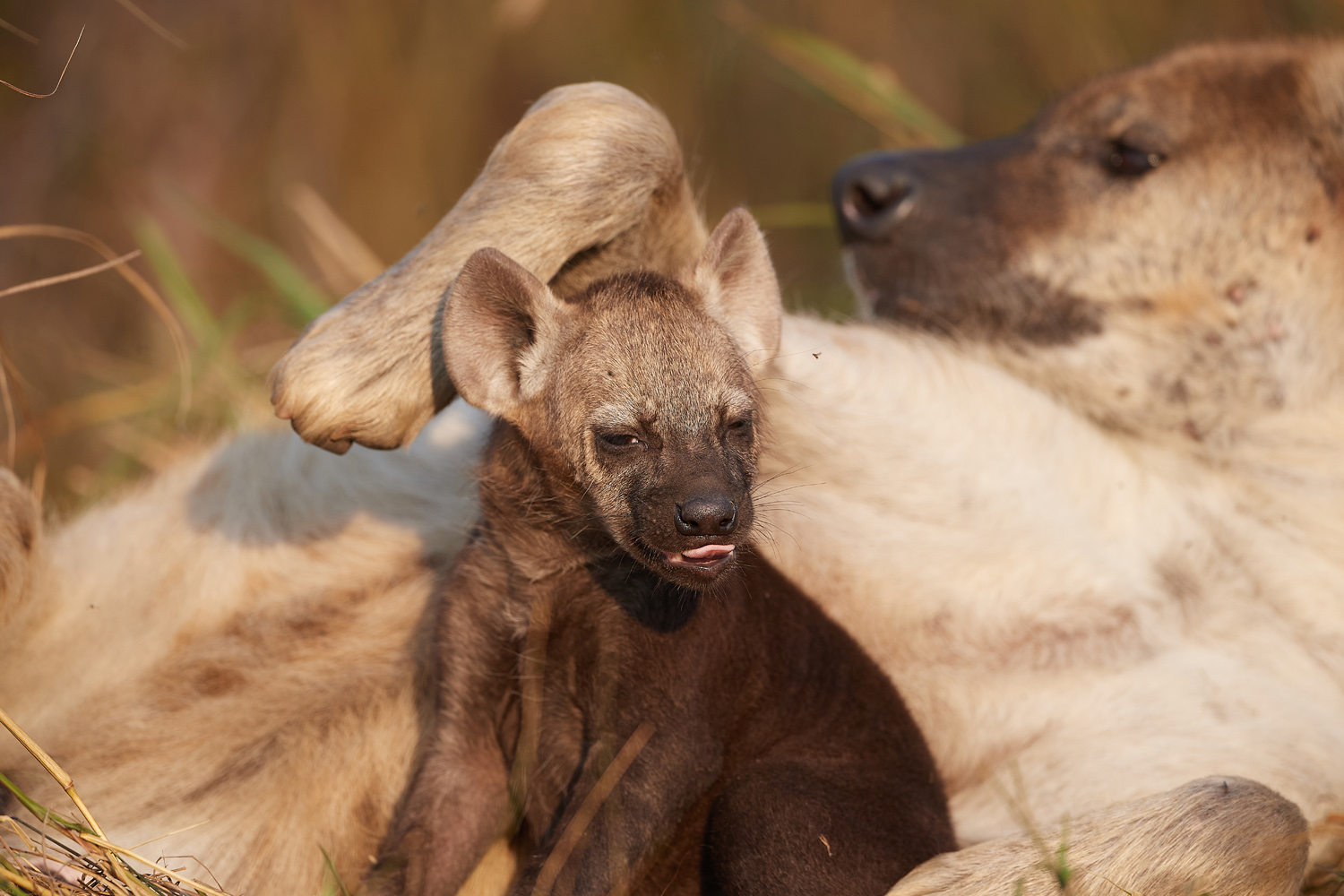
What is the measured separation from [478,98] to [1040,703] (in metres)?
5.75

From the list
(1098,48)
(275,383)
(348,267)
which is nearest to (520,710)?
(275,383)

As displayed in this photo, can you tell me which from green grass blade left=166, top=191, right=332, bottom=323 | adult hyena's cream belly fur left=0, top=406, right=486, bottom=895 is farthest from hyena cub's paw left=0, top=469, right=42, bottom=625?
green grass blade left=166, top=191, right=332, bottom=323

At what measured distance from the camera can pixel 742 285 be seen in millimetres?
2287

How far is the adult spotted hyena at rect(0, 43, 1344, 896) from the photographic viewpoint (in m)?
2.45

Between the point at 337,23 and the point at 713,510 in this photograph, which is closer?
the point at 713,510

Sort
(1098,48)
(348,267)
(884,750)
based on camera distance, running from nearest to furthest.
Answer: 1. (884,750)
2. (348,267)
3. (1098,48)

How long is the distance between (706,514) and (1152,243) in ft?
5.38

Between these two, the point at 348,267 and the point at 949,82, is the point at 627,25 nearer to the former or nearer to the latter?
the point at 949,82

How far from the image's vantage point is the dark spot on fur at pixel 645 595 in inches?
84.4

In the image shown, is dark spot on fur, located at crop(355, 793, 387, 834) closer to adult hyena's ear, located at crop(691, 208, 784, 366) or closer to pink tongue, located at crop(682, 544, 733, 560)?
pink tongue, located at crop(682, 544, 733, 560)

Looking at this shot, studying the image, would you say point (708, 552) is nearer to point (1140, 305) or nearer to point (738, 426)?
point (738, 426)

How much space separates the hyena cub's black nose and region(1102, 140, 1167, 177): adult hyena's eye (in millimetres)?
1704

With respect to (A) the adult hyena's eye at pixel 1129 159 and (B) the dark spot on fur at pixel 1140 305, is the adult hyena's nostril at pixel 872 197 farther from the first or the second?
(B) the dark spot on fur at pixel 1140 305

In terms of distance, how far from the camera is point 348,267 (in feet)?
15.1
